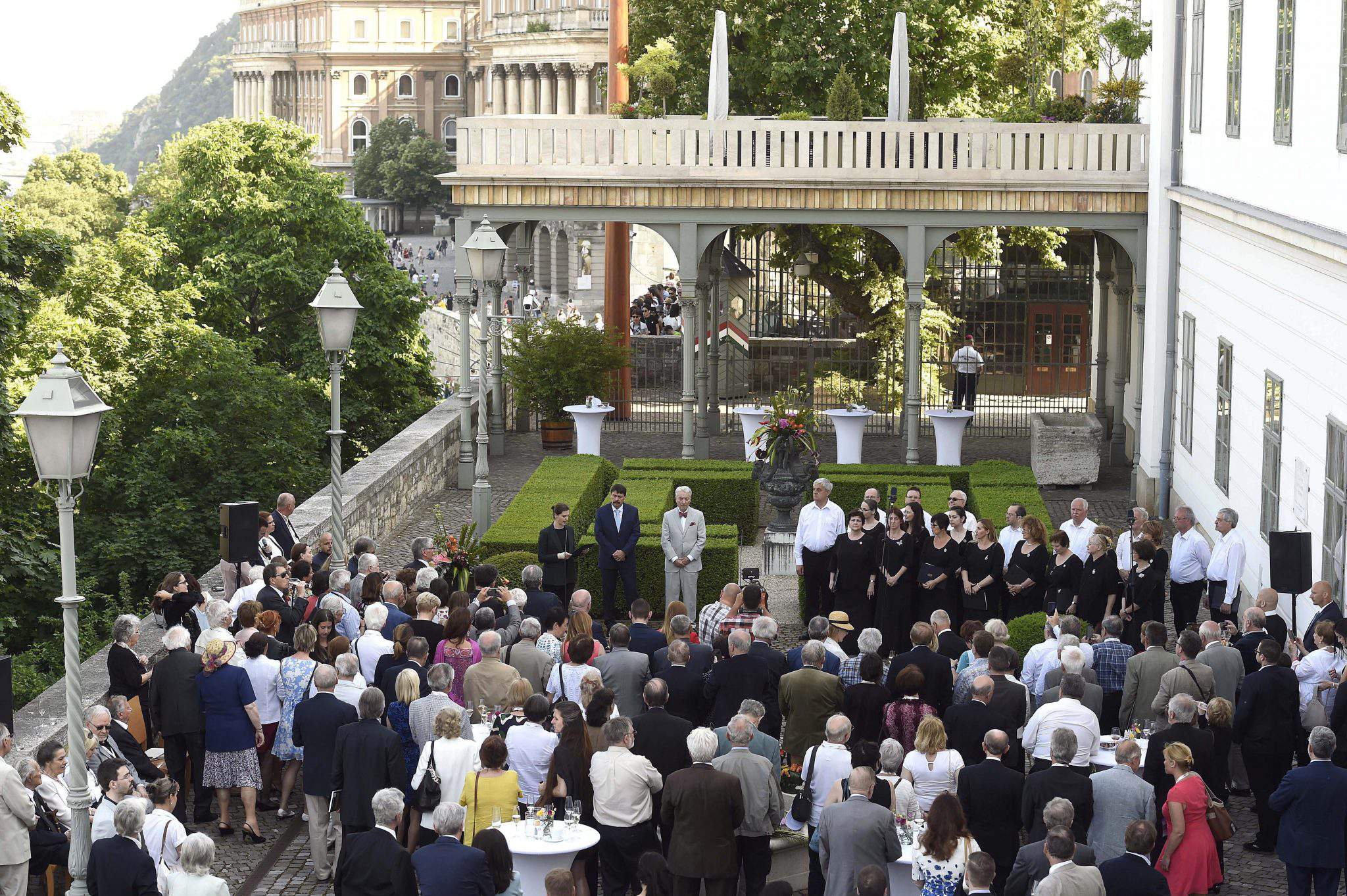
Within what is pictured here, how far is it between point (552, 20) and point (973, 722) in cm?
10807

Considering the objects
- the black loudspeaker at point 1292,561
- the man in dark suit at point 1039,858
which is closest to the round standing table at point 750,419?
the black loudspeaker at point 1292,561

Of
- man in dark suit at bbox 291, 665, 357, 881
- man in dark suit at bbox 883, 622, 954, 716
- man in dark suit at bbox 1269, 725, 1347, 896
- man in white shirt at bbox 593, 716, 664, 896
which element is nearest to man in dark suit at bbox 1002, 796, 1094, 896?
man in dark suit at bbox 1269, 725, 1347, 896

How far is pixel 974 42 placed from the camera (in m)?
33.7

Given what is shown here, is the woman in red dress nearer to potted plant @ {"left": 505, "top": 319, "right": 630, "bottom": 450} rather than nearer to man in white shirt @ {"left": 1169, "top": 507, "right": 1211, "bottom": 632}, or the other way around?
man in white shirt @ {"left": 1169, "top": 507, "right": 1211, "bottom": 632}

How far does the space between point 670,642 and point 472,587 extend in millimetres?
4743

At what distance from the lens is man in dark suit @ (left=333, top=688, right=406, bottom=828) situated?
9.93 m

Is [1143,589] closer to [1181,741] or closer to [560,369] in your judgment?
[1181,741]


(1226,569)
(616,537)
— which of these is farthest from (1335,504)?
(616,537)

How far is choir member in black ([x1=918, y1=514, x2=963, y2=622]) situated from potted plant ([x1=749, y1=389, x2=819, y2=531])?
16.7 feet

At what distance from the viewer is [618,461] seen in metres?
26.2

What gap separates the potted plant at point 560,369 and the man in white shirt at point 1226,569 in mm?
13043

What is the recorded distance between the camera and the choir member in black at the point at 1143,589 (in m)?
14.0

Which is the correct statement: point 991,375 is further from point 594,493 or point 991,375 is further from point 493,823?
point 493,823

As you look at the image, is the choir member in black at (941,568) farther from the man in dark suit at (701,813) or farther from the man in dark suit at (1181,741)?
the man in dark suit at (701,813)
